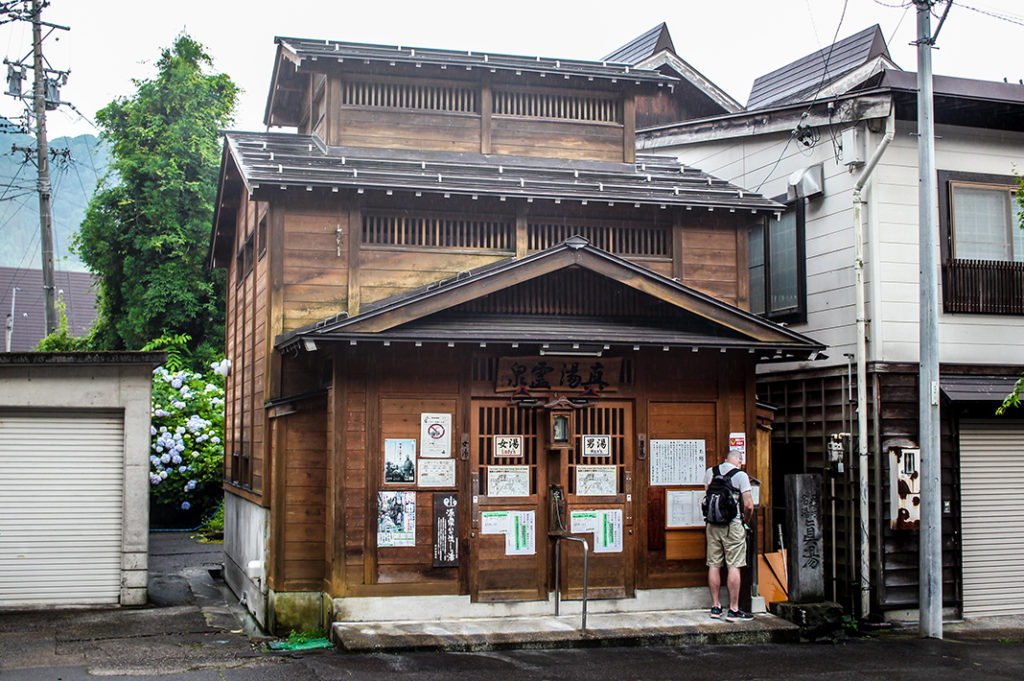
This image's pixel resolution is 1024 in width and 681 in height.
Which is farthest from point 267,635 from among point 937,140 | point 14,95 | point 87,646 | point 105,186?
point 105,186

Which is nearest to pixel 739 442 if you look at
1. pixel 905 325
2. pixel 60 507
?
pixel 905 325

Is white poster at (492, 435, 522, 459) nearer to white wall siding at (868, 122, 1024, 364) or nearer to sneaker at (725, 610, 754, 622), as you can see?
sneaker at (725, 610, 754, 622)

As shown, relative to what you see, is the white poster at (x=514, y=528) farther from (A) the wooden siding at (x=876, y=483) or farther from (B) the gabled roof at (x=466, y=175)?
(A) the wooden siding at (x=876, y=483)

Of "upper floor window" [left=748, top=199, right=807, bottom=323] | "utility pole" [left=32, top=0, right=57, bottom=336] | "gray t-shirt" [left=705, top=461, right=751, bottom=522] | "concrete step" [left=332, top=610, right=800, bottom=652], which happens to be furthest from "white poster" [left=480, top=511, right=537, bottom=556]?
"utility pole" [left=32, top=0, right=57, bottom=336]

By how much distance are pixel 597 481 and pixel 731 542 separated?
1924mm

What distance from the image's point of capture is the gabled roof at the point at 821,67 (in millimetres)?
18578

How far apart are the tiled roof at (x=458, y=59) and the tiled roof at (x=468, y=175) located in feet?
4.86

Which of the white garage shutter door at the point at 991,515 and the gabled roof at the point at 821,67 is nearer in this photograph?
the white garage shutter door at the point at 991,515

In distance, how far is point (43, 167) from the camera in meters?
27.2

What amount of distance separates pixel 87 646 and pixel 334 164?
733 cm

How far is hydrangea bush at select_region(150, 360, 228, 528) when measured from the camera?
25.8 m

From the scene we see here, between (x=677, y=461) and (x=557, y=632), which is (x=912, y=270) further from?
(x=557, y=632)

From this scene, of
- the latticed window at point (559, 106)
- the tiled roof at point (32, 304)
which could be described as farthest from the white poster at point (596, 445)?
the tiled roof at point (32, 304)

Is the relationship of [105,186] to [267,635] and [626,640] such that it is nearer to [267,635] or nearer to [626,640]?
[267,635]
